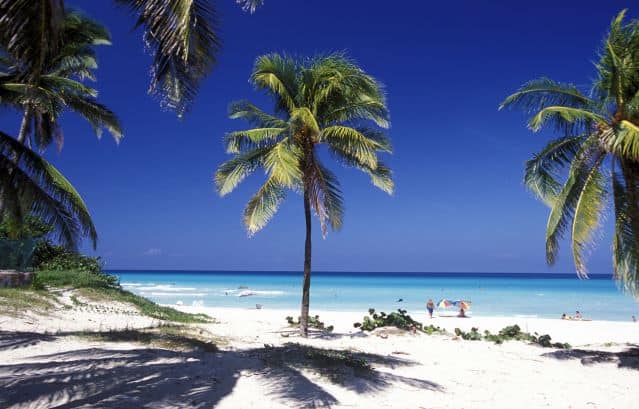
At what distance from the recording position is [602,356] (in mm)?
10023

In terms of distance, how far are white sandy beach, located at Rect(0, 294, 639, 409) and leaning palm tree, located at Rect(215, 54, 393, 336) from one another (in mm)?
3405

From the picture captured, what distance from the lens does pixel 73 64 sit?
45.3 ft

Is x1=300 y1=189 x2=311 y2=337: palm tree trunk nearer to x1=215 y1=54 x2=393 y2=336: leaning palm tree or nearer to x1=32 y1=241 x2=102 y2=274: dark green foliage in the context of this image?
x1=215 y1=54 x2=393 y2=336: leaning palm tree

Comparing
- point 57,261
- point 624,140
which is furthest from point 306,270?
point 57,261

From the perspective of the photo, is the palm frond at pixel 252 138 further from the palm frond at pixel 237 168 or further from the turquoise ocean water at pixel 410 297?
the turquoise ocean water at pixel 410 297

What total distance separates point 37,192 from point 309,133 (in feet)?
20.5

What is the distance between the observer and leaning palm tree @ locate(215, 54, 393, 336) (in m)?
11.0

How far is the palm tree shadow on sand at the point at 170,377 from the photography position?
448 centimetres

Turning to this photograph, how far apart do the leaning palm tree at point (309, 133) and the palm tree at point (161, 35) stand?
210 inches

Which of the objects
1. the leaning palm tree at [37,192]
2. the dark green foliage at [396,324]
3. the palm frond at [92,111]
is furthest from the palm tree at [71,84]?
the dark green foliage at [396,324]

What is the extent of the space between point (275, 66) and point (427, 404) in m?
8.86

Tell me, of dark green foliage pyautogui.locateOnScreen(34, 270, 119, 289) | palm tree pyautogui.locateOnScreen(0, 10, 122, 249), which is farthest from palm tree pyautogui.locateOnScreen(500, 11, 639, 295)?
dark green foliage pyautogui.locateOnScreen(34, 270, 119, 289)

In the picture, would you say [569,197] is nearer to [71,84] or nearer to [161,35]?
[161,35]

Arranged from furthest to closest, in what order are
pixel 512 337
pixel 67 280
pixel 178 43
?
1. pixel 67 280
2. pixel 512 337
3. pixel 178 43
